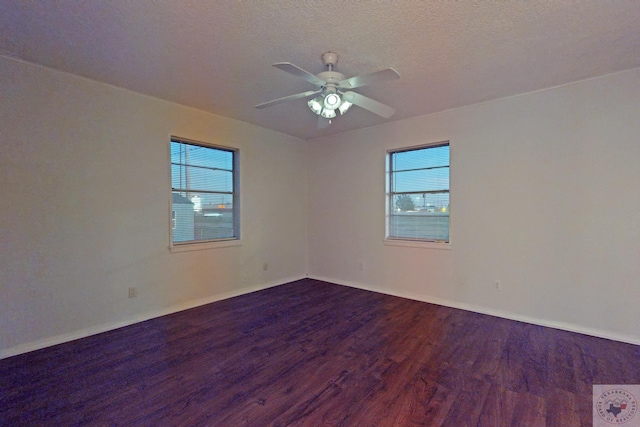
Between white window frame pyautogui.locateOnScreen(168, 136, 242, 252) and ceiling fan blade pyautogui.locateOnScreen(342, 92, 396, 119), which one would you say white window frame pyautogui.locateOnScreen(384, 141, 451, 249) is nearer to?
ceiling fan blade pyautogui.locateOnScreen(342, 92, 396, 119)

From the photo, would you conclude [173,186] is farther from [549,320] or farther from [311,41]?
[549,320]

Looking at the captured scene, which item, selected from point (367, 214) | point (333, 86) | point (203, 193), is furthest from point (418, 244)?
point (203, 193)

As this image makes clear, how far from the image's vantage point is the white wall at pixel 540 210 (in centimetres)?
294

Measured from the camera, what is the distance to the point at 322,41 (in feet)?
7.66

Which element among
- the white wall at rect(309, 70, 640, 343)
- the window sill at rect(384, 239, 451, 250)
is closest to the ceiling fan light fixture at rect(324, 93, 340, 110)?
the white wall at rect(309, 70, 640, 343)

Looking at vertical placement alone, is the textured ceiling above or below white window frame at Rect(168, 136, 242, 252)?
above

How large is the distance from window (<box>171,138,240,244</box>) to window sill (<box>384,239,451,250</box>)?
2348mm

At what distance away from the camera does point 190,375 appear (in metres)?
2.31

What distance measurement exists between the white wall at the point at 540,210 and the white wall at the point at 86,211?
9.48 ft

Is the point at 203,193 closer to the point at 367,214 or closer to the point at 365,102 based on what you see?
the point at 367,214

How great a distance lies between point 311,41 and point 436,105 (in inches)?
83.6

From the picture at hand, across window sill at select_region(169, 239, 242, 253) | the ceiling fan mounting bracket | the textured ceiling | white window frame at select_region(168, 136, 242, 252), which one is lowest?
window sill at select_region(169, 239, 242, 253)

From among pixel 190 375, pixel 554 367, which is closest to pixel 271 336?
pixel 190 375

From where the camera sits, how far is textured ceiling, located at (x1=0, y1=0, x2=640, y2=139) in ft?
6.51
